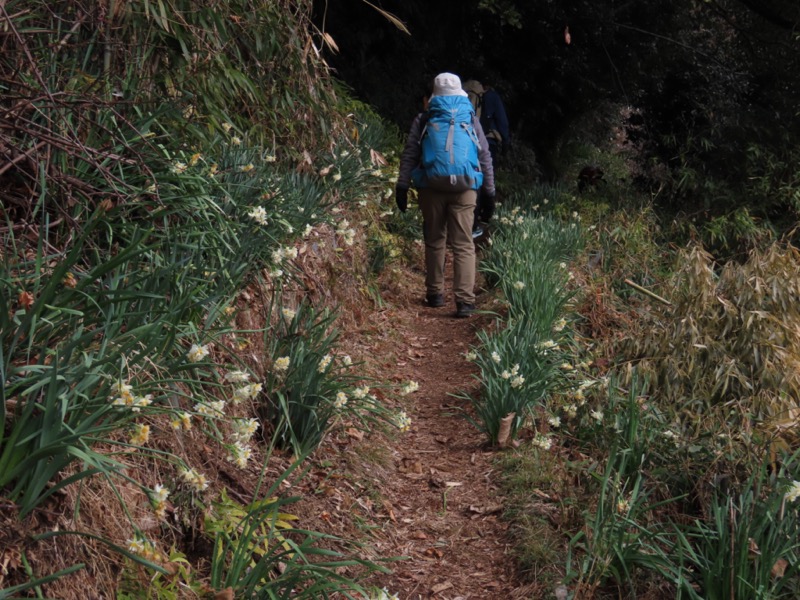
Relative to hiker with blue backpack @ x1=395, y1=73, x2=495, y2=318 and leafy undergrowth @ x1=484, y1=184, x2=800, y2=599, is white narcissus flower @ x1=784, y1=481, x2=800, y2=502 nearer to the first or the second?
leafy undergrowth @ x1=484, y1=184, x2=800, y2=599

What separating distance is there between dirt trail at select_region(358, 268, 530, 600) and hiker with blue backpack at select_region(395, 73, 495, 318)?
1.50 m

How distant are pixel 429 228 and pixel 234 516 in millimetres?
4776

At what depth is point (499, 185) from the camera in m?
12.6

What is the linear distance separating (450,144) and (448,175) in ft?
0.79

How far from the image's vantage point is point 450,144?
701cm

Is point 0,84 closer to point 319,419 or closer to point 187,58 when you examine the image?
point 187,58

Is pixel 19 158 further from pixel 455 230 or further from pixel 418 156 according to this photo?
pixel 455 230

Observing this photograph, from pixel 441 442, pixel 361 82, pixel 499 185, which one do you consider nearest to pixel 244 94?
pixel 441 442

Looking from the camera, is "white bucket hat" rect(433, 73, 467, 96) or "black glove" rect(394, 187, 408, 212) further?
"black glove" rect(394, 187, 408, 212)

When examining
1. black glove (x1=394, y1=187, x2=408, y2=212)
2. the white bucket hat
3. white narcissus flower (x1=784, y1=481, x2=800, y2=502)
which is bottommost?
white narcissus flower (x1=784, y1=481, x2=800, y2=502)

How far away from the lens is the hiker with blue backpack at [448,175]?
7.02 meters

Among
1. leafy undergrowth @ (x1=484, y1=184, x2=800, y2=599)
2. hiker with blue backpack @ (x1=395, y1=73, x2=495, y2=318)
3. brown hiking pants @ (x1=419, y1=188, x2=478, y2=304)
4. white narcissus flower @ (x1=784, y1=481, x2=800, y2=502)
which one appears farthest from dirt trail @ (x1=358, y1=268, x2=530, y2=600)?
hiker with blue backpack @ (x1=395, y1=73, x2=495, y2=318)

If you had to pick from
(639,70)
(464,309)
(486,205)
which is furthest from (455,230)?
(639,70)

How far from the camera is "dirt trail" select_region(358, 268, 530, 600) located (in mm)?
3689
